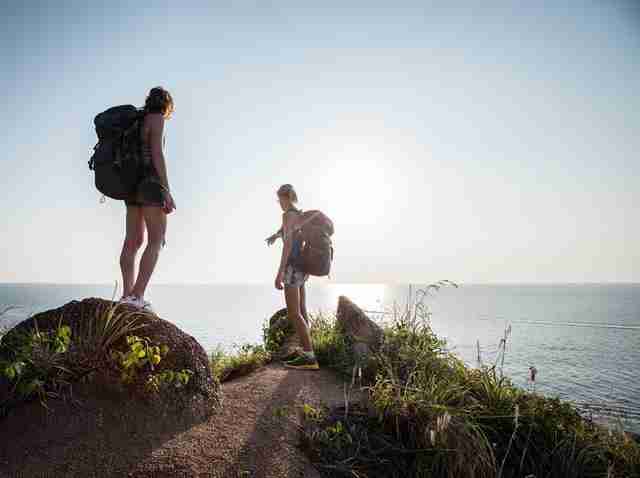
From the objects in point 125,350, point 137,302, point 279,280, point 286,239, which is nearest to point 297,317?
point 279,280

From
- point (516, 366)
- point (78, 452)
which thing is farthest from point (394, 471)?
point (516, 366)

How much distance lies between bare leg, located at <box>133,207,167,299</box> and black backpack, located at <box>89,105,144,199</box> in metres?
0.33

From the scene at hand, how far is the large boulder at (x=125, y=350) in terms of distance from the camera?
3041 mm

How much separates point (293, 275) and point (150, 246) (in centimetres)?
229

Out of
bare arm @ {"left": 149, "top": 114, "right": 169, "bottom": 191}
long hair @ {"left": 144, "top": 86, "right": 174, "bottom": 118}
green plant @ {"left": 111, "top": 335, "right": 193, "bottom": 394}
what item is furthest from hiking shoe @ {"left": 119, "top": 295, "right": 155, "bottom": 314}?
long hair @ {"left": 144, "top": 86, "right": 174, "bottom": 118}

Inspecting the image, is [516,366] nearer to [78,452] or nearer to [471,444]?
[471,444]

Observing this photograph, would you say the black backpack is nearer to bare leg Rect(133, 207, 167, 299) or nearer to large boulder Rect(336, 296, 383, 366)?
bare leg Rect(133, 207, 167, 299)

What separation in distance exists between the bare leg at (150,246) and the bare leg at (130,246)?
0.14 meters

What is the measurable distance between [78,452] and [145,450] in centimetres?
44

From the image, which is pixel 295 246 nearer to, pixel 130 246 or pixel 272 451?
pixel 130 246

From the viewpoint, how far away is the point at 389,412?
3.78 meters

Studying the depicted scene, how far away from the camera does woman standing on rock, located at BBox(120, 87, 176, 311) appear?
3.92 metres

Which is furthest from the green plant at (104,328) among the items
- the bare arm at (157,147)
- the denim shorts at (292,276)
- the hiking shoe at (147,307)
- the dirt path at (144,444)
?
the denim shorts at (292,276)

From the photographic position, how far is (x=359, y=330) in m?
6.26
